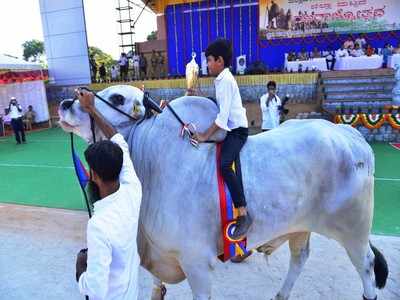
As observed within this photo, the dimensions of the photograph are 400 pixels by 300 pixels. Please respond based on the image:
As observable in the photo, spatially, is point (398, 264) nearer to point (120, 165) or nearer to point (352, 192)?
point (352, 192)

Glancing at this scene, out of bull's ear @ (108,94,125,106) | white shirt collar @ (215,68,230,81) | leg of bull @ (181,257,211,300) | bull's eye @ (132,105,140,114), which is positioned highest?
white shirt collar @ (215,68,230,81)

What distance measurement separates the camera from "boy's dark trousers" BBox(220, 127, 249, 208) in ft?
7.07

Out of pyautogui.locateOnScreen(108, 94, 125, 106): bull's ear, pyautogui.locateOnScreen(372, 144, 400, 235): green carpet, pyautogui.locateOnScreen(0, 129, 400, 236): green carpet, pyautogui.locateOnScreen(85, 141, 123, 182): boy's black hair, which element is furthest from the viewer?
pyautogui.locateOnScreen(0, 129, 400, 236): green carpet

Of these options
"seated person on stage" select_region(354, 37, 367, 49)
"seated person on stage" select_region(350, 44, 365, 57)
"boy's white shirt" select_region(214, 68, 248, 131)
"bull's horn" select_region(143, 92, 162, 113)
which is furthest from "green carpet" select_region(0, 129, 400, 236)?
"seated person on stage" select_region(354, 37, 367, 49)

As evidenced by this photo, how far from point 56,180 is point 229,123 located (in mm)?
6257

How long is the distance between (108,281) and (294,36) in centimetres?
1766

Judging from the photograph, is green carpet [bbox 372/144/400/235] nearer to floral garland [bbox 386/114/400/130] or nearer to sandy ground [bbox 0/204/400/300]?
sandy ground [bbox 0/204/400/300]

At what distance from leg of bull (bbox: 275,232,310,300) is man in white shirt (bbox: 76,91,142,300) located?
1.63 metres

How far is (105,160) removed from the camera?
4.98ft

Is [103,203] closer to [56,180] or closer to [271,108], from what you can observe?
[271,108]

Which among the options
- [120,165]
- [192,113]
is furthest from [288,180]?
[120,165]

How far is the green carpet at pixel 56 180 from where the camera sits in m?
5.11

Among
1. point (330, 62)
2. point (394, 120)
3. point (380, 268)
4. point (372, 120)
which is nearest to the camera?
point (380, 268)

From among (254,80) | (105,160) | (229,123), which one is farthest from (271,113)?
(254,80)
